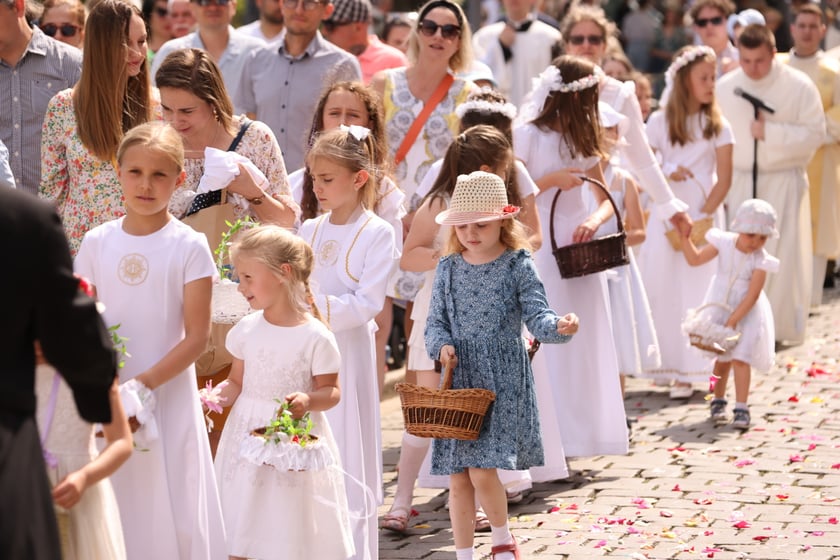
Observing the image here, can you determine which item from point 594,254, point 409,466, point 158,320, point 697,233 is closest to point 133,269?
point 158,320

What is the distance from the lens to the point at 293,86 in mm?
8953

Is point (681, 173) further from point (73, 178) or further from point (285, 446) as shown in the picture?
point (285, 446)

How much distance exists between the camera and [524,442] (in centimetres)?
597

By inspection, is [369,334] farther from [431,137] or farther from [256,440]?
[431,137]

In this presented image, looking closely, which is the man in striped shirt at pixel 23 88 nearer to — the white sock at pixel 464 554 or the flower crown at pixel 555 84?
the flower crown at pixel 555 84

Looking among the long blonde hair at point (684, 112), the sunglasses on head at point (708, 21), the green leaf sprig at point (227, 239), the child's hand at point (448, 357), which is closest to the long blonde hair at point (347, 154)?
the green leaf sprig at point (227, 239)

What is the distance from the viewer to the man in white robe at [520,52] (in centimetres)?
1198

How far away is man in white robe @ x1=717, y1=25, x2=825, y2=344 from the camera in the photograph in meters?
12.1

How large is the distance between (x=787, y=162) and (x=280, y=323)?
26.6ft

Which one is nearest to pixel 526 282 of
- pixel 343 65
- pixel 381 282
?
pixel 381 282

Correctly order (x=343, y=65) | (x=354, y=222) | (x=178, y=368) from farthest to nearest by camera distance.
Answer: (x=343, y=65)
(x=354, y=222)
(x=178, y=368)

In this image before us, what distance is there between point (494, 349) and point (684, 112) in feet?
16.2

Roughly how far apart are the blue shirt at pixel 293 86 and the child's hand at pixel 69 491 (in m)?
5.48

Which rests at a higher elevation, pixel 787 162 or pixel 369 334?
pixel 787 162
